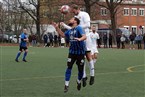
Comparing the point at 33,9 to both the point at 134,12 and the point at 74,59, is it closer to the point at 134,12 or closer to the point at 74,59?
the point at 134,12

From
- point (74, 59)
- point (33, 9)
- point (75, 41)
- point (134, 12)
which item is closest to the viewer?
point (75, 41)

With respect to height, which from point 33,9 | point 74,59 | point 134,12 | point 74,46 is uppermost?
point 134,12

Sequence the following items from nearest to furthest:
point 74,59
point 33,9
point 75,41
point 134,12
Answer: point 75,41 < point 74,59 < point 33,9 < point 134,12

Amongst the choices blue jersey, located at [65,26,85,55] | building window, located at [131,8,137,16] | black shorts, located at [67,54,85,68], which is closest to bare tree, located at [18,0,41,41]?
building window, located at [131,8,137,16]

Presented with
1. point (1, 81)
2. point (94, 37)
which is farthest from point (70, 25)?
point (94, 37)

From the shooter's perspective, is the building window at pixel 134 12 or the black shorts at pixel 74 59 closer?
the black shorts at pixel 74 59

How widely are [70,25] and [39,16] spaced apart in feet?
212

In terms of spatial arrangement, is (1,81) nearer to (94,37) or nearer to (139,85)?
(139,85)

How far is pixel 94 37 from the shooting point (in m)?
19.0

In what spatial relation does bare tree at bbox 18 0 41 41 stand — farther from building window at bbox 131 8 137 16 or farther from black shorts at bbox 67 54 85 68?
black shorts at bbox 67 54 85 68

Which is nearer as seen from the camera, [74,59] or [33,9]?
[74,59]

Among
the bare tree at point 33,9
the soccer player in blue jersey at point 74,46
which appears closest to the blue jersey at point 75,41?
the soccer player in blue jersey at point 74,46

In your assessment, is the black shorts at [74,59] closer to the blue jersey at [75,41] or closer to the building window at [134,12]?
the blue jersey at [75,41]

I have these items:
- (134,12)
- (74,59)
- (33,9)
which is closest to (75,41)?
(74,59)
